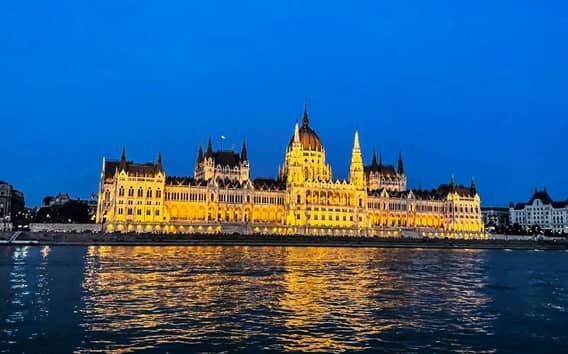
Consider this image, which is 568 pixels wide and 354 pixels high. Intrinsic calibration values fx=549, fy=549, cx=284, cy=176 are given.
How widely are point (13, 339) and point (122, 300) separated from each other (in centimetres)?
918

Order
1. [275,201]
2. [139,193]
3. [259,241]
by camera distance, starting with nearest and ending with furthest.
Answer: [259,241], [139,193], [275,201]

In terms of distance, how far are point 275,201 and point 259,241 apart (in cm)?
Answer: 3113

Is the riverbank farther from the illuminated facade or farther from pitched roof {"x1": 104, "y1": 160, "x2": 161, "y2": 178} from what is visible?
pitched roof {"x1": 104, "y1": 160, "x2": 161, "y2": 178}

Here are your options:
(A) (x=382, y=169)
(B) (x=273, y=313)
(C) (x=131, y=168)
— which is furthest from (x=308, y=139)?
(B) (x=273, y=313)

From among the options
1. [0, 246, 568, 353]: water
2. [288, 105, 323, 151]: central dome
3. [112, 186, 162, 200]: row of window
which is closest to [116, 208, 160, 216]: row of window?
[112, 186, 162, 200]: row of window

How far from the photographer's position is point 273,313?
26.9m

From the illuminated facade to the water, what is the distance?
8769cm

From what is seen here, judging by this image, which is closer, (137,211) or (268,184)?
(137,211)

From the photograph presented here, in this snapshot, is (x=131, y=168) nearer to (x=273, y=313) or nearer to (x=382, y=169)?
Answer: (x=382, y=169)

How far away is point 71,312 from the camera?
86.9 ft

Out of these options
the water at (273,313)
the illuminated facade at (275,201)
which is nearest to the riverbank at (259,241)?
the illuminated facade at (275,201)

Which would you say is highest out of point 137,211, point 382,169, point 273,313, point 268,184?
point 382,169

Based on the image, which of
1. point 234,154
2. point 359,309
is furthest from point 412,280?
point 234,154

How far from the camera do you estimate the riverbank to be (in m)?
104
